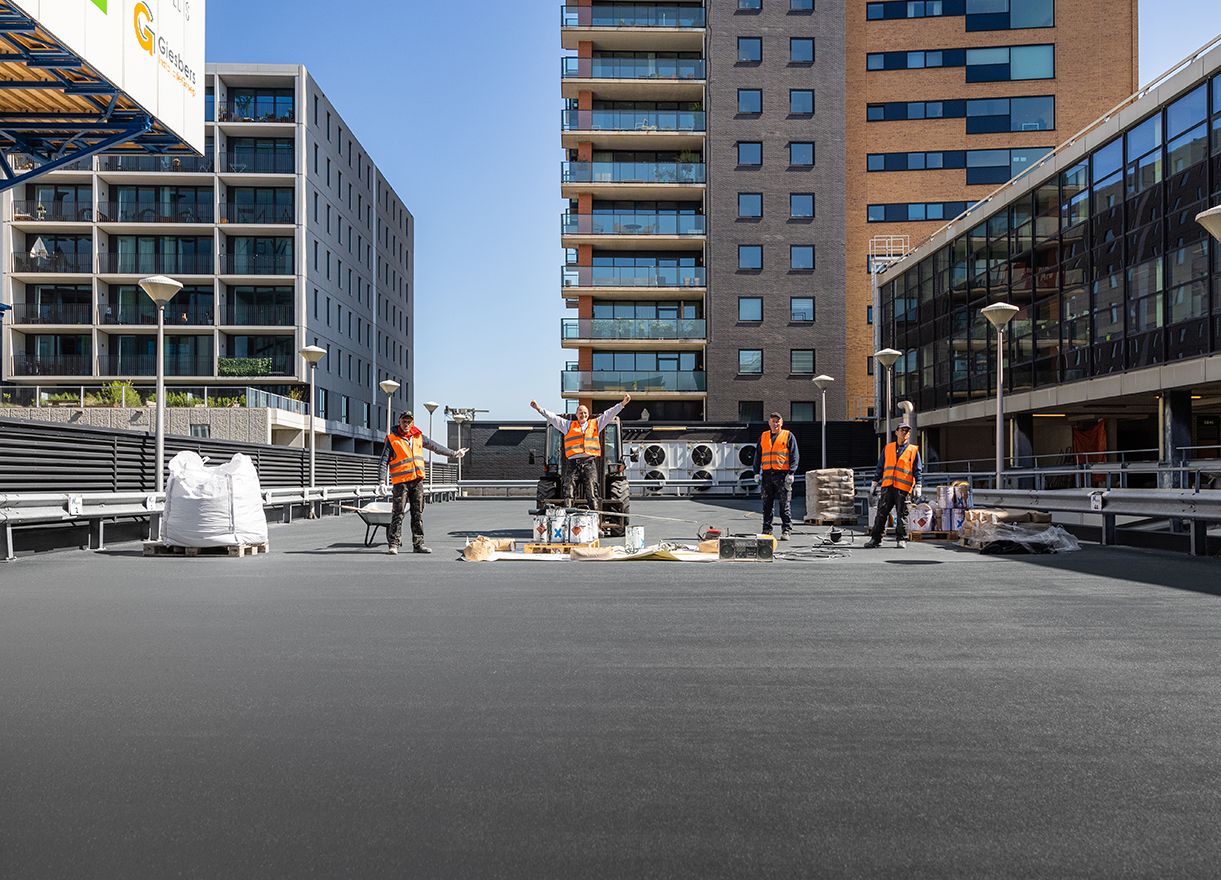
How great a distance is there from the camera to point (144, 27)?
19.7 meters

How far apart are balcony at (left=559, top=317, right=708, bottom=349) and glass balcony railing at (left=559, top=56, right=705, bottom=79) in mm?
12701

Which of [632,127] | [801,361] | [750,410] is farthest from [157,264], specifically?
[801,361]

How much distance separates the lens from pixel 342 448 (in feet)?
199

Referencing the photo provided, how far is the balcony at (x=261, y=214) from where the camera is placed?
53.8m

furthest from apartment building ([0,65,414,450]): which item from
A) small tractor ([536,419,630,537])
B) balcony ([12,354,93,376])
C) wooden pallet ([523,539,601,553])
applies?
wooden pallet ([523,539,601,553])

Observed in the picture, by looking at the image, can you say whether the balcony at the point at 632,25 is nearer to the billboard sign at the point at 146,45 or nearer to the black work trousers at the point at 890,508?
the billboard sign at the point at 146,45

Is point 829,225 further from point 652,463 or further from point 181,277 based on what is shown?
point 181,277

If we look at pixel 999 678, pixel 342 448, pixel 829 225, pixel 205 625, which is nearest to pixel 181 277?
pixel 342 448

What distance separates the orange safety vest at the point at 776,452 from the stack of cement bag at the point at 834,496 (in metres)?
6.35

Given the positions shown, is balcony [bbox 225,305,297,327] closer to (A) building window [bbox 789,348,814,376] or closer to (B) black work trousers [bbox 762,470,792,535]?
(A) building window [bbox 789,348,814,376]

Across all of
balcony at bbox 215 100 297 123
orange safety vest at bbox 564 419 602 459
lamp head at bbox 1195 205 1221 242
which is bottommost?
orange safety vest at bbox 564 419 602 459

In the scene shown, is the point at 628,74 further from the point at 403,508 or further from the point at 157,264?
the point at 403,508

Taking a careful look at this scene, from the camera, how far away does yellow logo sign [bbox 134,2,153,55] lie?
1950cm

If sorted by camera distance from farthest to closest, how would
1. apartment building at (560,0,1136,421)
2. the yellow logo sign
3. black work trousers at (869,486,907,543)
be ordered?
apartment building at (560,0,1136,421)
the yellow logo sign
black work trousers at (869,486,907,543)
